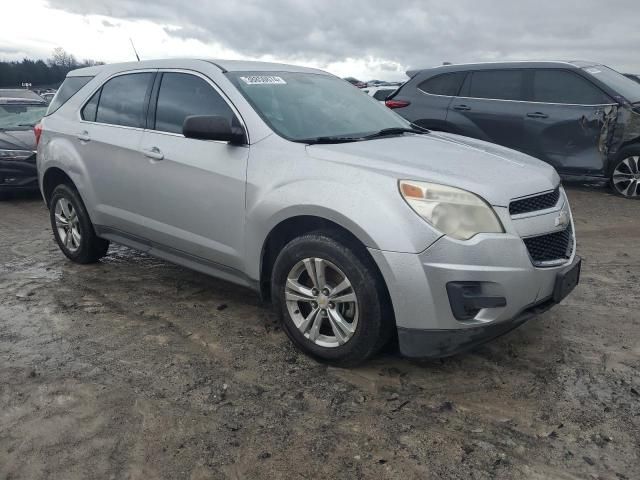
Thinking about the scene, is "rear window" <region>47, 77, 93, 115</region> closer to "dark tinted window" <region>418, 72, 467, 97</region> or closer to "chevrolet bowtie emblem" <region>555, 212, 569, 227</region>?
"chevrolet bowtie emblem" <region>555, 212, 569, 227</region>

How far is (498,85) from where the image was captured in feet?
26.7

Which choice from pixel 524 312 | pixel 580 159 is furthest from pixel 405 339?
pixel 580 159

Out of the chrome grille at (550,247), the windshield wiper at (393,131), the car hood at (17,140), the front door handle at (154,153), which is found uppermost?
the windshield wiper at (393,131)

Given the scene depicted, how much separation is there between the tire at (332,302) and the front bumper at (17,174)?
663cm

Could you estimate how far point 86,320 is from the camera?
4.06 meters

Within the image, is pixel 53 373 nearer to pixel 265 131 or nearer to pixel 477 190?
pixel 265 131

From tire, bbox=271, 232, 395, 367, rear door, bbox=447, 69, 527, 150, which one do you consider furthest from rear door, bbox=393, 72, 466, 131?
tire, bbox=271, 232, 395, 367

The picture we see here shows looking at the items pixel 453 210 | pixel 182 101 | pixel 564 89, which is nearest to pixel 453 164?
pixel 453 210

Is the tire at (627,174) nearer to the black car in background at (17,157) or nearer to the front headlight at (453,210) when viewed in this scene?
the front headlight at (453,210)

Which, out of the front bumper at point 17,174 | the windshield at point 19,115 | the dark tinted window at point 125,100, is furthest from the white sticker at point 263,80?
the windshield at point 19,115

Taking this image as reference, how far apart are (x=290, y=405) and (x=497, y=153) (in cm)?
199

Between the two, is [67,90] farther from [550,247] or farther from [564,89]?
[564,89]

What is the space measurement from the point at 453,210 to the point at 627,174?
562 cm

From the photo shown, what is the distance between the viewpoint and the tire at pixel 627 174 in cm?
730
